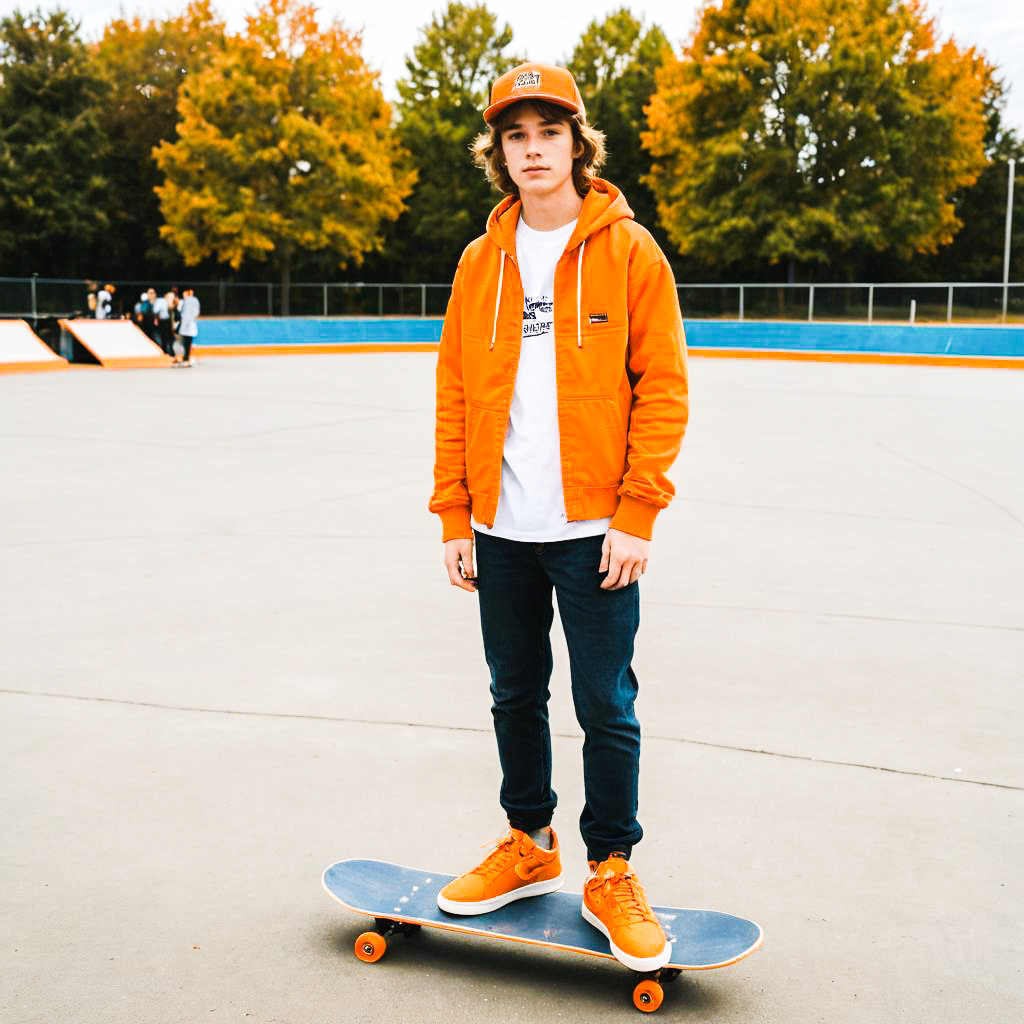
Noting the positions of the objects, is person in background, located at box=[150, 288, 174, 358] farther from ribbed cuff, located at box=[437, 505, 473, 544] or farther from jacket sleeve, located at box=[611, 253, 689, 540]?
jacket sleeve, located at box=[611, 253, 689, 540]

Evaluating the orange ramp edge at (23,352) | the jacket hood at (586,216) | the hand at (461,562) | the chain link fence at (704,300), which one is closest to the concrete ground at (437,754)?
the hand at (461,562)

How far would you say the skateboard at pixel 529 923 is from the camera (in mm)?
2525

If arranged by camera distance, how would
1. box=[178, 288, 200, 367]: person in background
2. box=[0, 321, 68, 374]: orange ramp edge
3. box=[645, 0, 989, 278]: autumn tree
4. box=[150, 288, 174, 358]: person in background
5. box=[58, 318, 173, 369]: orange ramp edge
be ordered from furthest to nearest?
box=[645, 0, 989, 278]: autumn tree
box=[150, 288, 174, 358]: person in background
box=[58, 318, 173, 369]: orange ramp edge
box=[178, 288, 200, 367]: person in background
box=[0, 321, 68, 374]: orange ramp edge

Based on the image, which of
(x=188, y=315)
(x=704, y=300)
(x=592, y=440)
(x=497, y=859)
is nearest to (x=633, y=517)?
(x=592, y=440)

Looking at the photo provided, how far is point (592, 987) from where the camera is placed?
2598mm

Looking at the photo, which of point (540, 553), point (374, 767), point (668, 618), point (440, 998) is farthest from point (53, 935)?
point (668, 618)

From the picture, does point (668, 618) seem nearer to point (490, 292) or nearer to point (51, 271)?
point (490, 292)

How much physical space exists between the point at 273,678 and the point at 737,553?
3.30 metres

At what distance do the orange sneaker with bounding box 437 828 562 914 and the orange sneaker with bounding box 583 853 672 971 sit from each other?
16 cm

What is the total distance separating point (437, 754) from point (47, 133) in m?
46.9

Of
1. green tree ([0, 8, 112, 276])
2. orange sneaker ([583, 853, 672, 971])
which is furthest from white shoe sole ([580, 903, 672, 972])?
green tree ([0, 8, 112, 276])

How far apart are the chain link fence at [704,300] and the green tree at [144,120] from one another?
27.5ft

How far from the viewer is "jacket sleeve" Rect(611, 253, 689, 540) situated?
99.3 inches

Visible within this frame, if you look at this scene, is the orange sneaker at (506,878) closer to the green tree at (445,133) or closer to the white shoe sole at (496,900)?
the white shoe sole at (496,900)
